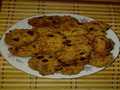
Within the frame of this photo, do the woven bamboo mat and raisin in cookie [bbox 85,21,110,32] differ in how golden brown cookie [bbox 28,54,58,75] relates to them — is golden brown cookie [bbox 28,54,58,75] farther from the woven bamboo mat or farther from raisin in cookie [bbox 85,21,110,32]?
raisin in cookie [bbox 85,21,110,32]

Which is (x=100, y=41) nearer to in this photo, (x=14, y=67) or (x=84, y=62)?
(x=84, y=62)

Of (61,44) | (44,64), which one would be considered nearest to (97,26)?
(61,44)

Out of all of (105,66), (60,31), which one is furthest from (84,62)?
(60,31)

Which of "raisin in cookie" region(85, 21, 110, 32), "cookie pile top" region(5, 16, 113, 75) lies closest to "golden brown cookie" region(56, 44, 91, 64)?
"cookie pile top" region(5, 16, 113, 75)

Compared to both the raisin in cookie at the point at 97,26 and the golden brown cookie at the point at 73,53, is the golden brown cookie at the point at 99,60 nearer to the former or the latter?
the golden brown cookie at the point at 73,53

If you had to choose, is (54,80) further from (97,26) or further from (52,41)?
(97,26)

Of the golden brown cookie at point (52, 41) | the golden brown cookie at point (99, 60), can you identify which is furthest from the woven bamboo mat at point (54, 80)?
the golden brown cookie at point (52, 41)
